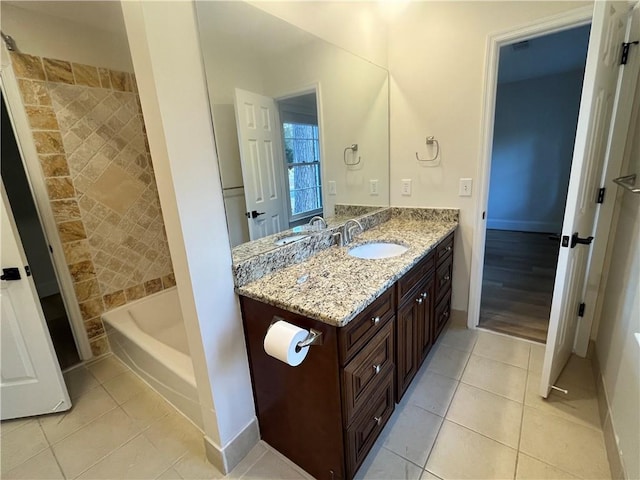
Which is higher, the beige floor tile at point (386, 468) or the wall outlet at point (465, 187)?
the wall outlet at point (465, 187)

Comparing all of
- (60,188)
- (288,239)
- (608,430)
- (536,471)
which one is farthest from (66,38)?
(608,430)

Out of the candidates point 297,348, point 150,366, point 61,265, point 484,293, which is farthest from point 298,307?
point 484,293

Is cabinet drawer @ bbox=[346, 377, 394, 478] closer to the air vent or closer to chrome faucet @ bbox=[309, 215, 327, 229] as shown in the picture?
chrome faucet @ bbox=[309, 215, 327, 229]

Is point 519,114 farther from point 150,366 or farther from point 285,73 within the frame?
point 150,366

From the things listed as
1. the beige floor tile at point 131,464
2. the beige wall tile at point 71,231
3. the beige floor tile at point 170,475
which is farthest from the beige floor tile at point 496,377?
the beige wall tile at point 71,231

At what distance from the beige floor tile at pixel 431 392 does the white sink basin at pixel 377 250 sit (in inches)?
31.5

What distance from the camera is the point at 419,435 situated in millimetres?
1498

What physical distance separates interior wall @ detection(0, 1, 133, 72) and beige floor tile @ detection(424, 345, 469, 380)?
9.66 feet

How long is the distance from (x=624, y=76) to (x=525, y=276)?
222 centimetres

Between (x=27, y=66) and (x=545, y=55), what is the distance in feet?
15.8

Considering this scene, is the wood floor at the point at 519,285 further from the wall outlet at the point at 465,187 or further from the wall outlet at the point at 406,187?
the wall outlet at the point at 406,187

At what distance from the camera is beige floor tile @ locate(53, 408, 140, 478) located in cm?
146

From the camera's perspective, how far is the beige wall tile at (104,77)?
203cm

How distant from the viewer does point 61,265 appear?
2018mm
